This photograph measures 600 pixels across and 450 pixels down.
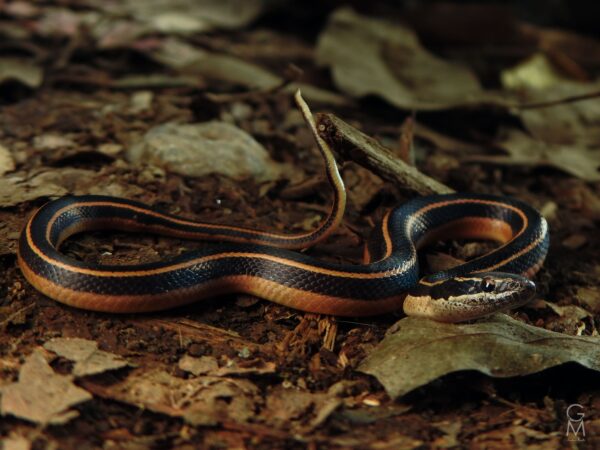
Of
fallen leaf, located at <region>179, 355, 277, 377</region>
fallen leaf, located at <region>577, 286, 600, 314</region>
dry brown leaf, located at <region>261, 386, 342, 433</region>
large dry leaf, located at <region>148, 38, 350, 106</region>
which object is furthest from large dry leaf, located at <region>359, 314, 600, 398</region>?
large dry leaf, located at <region>148, 38, 350, 106</region>

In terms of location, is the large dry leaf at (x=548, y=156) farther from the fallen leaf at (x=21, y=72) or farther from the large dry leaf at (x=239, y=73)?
the fallen leaf at (x=21, y=72)

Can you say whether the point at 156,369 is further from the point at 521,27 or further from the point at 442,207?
the point at 521,27

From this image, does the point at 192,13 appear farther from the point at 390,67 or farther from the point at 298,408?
the point at 298,408

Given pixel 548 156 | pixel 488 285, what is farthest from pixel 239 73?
pixel 488 285

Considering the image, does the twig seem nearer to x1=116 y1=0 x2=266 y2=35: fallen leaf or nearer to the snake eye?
the snake eye

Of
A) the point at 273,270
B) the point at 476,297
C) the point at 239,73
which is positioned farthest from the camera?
the point at 239,73

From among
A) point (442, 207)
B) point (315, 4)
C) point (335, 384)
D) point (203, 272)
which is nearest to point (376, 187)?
point (442, 207)

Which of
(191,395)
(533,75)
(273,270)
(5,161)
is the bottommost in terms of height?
(5,161)
